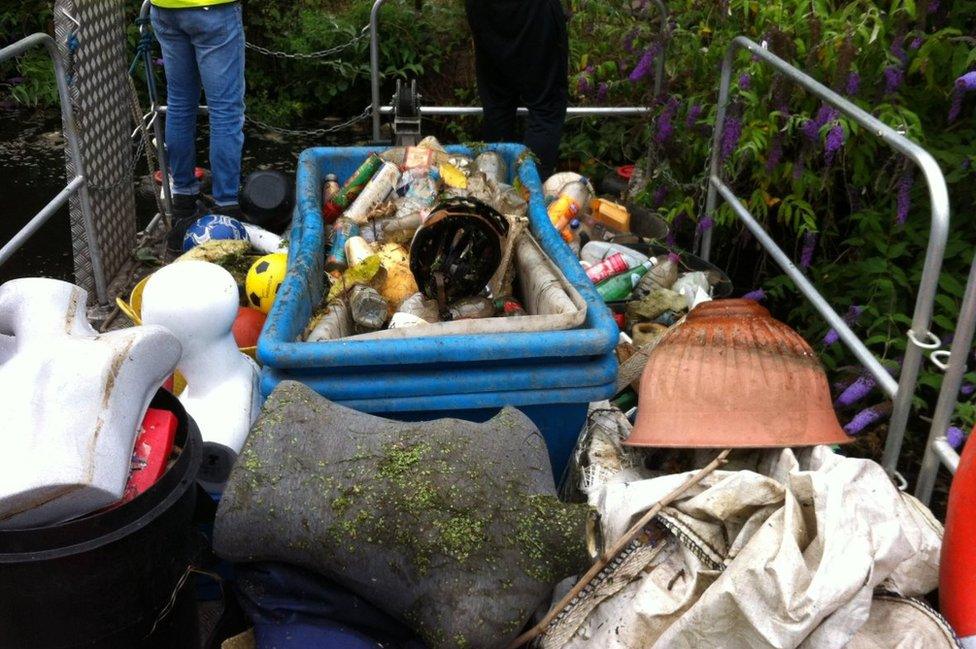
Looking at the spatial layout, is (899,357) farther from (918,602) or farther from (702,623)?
(702,623)

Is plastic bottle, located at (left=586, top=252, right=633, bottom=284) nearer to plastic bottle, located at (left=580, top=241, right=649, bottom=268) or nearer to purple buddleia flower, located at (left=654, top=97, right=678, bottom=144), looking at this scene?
plastic bottle, located at (left=580, top=241, right=649, bottom=268)

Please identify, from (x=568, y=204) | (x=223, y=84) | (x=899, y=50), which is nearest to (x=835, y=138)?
(x=899, y=50)

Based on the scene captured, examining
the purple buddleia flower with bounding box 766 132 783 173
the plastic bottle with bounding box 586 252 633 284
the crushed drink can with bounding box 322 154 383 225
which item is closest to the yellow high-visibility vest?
the crushed drink can with bounding box 322 154 383 225

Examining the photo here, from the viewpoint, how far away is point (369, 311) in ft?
9.64

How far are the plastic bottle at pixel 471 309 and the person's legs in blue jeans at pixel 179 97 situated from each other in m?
2.26

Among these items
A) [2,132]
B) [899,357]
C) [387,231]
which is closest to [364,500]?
[387,231]

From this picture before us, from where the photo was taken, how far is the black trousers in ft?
14.5

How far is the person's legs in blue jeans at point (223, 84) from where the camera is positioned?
A: 14.0 ft

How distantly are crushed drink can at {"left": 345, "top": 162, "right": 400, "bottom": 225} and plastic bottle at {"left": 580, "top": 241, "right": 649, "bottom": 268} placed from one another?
889 mm

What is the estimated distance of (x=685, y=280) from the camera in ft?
12.3

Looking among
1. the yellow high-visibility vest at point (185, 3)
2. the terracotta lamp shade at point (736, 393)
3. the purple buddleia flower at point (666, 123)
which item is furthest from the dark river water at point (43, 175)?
the terracotta lamp shade at point (736, 393)

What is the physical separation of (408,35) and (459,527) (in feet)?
20.2

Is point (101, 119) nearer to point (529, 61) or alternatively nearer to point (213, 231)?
point (213, 231)

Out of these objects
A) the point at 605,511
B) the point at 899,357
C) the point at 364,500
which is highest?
the point at 364,500
